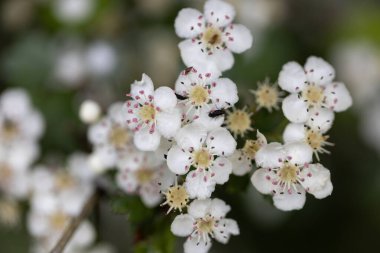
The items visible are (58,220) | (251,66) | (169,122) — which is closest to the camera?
(169,122)

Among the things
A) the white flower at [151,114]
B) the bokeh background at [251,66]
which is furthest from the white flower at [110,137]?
the bokeh background at [251,66]

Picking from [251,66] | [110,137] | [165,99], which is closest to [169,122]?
[165,99]

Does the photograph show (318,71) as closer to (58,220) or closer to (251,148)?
(251,148)

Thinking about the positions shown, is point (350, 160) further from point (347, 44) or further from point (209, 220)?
point (209, 220)

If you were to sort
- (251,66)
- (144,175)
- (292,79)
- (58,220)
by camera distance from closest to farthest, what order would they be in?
(292,79), (144,175), (58,220), (251,66)

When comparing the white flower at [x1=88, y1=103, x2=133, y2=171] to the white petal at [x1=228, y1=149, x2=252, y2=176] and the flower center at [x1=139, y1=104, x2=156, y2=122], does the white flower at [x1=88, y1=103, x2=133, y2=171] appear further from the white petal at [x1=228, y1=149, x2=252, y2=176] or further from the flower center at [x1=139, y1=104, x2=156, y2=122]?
the white petal at [x1=228, y1=149, x2=252, y2=176]

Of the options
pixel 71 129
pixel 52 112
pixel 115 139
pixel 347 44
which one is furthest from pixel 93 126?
pixel 347 44

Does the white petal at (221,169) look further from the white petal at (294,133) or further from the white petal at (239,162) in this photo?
the white petal at (294,133)
